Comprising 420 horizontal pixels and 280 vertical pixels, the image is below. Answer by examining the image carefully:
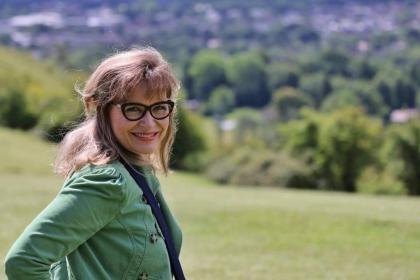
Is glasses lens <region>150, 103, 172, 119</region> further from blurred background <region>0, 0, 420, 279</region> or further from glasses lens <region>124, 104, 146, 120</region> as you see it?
blurred background <region>0, 0, 420, 279</region>

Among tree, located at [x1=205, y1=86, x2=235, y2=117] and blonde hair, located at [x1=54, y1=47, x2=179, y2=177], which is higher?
blonde hair, located at [x1=54, y1=47, x2=179, y2=177]

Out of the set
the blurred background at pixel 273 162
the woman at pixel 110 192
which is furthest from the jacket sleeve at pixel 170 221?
the blurred background at pixel 273 162

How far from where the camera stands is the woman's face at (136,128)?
2777 mm

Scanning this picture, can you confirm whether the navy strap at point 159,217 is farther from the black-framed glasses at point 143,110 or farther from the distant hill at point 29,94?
the distant hill at point 29,94

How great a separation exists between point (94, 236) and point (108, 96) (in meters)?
0.50

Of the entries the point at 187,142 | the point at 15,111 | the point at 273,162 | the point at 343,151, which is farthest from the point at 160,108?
the point at 187,142

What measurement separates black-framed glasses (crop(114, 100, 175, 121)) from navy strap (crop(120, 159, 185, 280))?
17cm

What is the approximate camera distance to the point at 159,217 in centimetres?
280

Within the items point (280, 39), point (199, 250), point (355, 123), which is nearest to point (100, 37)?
point (280, 39)

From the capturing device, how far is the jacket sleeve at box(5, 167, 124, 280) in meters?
2.47

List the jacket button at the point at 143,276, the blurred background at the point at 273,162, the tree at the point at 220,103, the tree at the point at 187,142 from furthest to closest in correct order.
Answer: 1. the tree at the point at 220,103
2. the tree at the point at 187,142
3. the blurred background at the point at 273,162
4. the jacket button at the point at 143,276

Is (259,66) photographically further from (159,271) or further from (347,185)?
(159,271)

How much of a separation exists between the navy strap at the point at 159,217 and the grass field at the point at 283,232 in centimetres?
514

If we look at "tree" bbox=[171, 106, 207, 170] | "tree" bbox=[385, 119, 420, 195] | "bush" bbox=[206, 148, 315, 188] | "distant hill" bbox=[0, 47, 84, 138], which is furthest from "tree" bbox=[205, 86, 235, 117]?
"tree" bbox=[385, 119, 420, 195]
